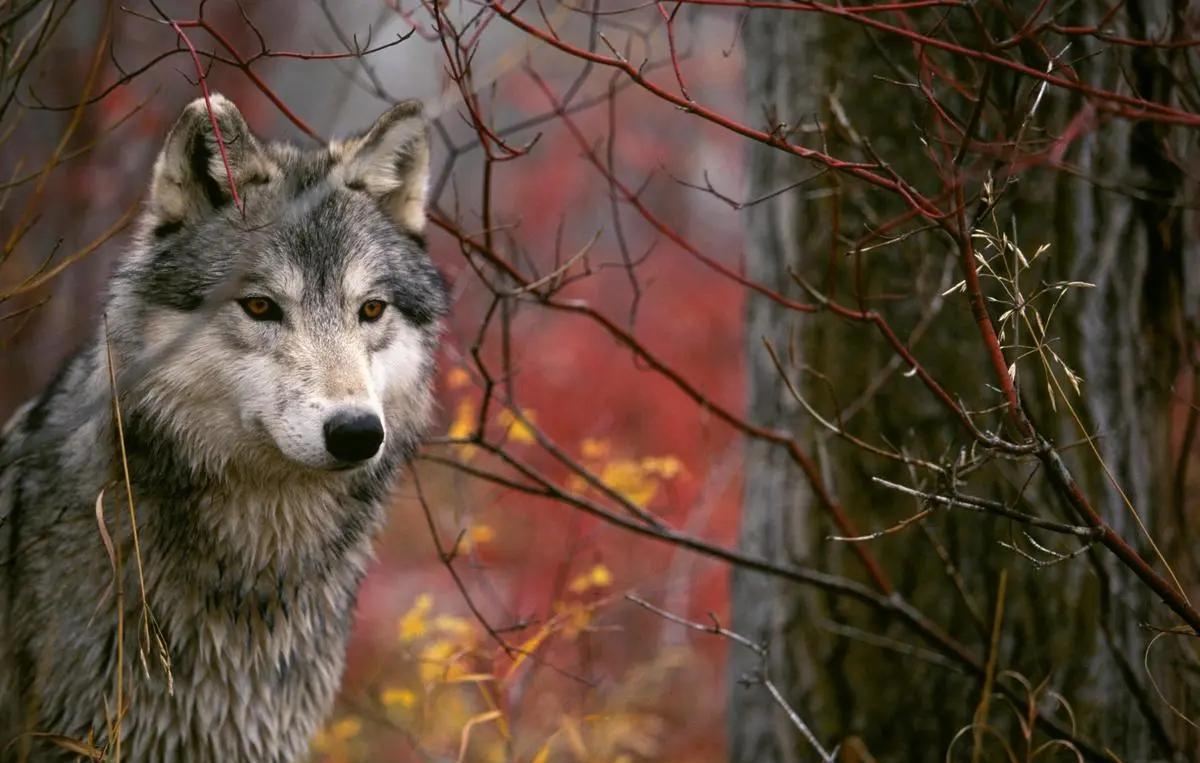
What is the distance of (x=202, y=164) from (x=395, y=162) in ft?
2.34

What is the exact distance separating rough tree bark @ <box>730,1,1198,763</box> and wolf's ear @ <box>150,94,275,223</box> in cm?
184

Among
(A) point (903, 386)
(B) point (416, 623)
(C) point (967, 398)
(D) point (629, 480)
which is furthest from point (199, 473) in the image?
(C) point (967, 398)

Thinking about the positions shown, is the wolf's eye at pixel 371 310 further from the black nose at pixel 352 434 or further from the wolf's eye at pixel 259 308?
the black nose at pixel 352 434

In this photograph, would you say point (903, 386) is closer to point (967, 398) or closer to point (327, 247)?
point (967, 398)

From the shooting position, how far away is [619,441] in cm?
1176

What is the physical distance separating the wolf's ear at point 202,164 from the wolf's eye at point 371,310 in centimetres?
55

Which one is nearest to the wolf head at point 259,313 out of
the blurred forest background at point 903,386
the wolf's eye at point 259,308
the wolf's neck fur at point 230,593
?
the wolf's eye at point 259,308

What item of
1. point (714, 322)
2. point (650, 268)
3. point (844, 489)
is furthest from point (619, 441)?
point (844, 489)

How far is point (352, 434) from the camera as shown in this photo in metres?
2.97

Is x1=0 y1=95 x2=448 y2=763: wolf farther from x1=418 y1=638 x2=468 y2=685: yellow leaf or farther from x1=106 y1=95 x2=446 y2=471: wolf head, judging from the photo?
x1=418 y1=638 x2=468 y2=685: yellow leaf

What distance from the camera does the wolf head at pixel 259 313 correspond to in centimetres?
310

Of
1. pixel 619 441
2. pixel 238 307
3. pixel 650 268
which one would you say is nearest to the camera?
pixel 238 307

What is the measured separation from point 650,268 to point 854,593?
35.1 feet

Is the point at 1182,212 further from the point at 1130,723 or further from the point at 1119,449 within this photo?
the point at 1130,723
